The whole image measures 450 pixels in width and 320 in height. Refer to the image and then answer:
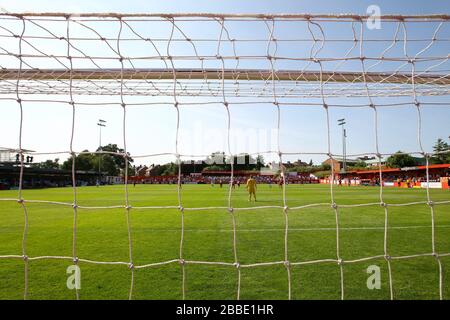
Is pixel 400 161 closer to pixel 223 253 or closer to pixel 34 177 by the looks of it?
pixel 34 177

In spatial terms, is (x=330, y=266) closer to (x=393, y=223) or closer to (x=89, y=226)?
(x=393, y=223)

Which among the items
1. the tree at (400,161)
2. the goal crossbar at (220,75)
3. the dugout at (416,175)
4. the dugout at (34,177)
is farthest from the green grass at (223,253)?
the tree at (400,161)

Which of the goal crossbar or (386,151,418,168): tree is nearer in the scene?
the goal crossbar

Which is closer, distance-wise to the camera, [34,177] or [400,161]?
[34,177]

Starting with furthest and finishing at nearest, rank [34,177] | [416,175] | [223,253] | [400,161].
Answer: [400,161] → [34,177] → [416,175] → [223,253]

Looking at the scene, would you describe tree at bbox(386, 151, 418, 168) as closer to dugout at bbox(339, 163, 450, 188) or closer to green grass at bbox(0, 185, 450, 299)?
dugout at bbox(339, 163, 450, 188)

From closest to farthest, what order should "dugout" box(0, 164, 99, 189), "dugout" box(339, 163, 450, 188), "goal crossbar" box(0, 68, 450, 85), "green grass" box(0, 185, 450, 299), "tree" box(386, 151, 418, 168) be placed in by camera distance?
1. "green grass" box(0, 185, 450, 299)
2. "goal crossbar" box(0, 68, 450, 85)
3. "dugout" box(339, 163, 450, 188)
4. "dugout" box(0, 164, 99, 189)
5. "tree" box(386, 151, 418, 168)

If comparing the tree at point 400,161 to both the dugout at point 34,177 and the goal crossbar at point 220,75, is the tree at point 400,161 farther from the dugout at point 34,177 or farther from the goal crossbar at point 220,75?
the goal crossbar at point 220,75

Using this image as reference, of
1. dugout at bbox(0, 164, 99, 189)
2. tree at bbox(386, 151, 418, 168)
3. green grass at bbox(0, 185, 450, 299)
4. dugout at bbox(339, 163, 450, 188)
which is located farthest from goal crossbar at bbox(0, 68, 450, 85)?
tree at bbox(386, 151, 418, 168)

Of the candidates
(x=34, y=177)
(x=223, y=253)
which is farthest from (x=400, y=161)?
(x=223, y=253)

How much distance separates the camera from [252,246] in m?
5.95

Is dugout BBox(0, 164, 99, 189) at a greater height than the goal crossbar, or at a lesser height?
lesser

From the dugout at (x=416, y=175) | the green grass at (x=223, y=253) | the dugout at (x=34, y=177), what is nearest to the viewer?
the green grass at (x=223, y=253)

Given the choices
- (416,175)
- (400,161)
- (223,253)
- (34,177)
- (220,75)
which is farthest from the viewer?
(400,161)
